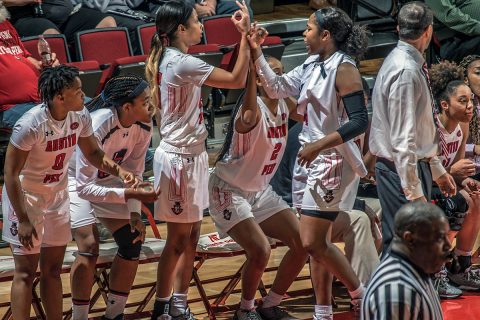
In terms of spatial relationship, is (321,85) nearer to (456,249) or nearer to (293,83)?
(293,83)

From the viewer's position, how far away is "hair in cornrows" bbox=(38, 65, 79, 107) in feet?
17.5

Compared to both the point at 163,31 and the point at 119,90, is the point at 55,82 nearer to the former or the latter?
the point at 119,90

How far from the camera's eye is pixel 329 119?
5523 millimetres

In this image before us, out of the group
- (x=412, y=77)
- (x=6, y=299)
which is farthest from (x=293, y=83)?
(x=6, y=299)

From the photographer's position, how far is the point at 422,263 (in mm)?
3680

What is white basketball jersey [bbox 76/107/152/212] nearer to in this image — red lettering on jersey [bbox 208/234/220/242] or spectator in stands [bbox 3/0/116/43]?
red lettering on jersey [bbox 208/234/220/242]

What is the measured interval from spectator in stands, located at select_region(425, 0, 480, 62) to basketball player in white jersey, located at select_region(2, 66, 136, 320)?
15.8 ft

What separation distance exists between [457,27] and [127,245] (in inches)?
189

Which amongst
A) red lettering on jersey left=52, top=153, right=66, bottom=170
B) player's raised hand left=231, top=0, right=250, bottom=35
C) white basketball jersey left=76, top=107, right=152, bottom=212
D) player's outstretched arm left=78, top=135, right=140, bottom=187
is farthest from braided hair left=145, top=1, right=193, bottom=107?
red lettering on jersey left=52, top=153, right=66, bottom=170

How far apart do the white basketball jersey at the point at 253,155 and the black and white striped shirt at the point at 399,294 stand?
2278 millimetres

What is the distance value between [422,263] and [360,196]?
3440 mm

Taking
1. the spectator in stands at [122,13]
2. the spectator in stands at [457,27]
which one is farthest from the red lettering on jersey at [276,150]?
the spectator in stands at [457,27]

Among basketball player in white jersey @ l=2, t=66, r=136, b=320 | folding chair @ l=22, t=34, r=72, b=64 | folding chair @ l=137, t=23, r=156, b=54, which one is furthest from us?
folding chair @ l=137, t=23, r=156, b=54

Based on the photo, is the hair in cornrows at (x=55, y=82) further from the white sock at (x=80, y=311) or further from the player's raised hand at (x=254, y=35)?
the white sock at (x=80, y=311)
